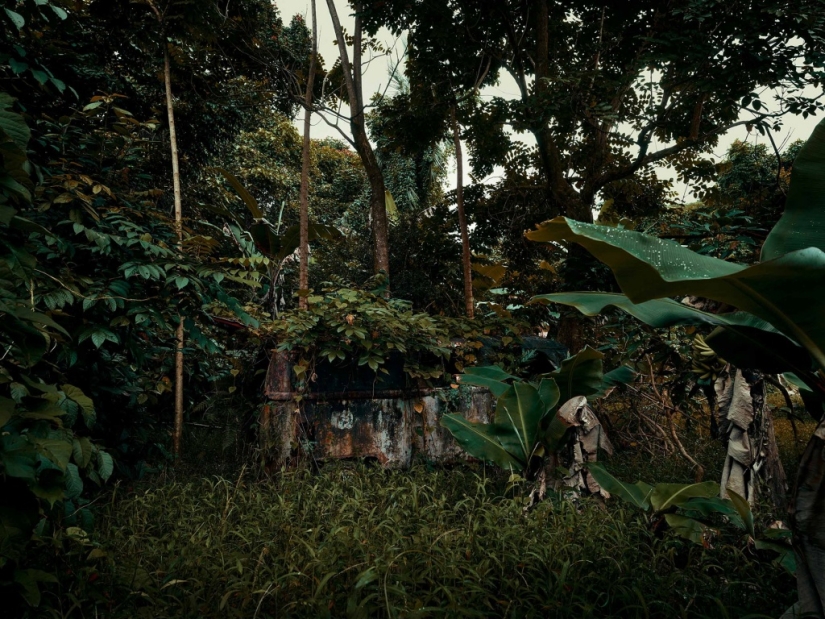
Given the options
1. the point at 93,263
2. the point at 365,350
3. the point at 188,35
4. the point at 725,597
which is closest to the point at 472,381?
the point at 365,350

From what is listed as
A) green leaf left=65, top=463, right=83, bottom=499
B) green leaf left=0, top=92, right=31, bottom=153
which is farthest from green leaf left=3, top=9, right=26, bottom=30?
green leaf left=65, top=463, right=83, bottom=499

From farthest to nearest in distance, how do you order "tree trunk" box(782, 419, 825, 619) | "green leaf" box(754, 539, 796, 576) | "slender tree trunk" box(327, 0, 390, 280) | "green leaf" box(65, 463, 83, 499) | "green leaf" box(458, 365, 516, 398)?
"slender tree trunk" box(327, 0, 390, 280) → "green leaf" box(458, 365, 516, 398) → "green leaf" box(754, 539, 796, 576) → "green leaf" box(65, 463, 83, 499) → "tree trunk" box(782, 419, 825, 619)

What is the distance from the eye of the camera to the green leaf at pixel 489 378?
4.06 m

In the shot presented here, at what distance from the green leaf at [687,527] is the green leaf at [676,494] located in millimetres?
73

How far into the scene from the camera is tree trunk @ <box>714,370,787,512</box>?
2.71 m

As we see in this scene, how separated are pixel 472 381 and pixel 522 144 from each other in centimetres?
581

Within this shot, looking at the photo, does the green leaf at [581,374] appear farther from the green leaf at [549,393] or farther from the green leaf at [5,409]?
the green leaf at [5,409]

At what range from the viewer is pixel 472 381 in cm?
411

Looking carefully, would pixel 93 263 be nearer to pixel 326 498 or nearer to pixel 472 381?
pixel 326 498

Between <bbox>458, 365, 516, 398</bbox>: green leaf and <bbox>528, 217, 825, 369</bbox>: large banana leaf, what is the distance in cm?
239

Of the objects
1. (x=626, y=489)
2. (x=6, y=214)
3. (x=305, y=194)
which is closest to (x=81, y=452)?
(x=6, y=214)

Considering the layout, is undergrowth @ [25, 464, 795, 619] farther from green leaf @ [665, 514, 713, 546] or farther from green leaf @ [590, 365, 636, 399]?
green leaf @ [590, 365, 636, 399]

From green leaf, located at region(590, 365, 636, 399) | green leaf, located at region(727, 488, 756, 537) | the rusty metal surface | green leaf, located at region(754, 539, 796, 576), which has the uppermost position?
green leaf, located at region(590, 365, 636, 399)

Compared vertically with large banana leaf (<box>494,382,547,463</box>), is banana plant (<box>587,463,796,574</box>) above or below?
below
